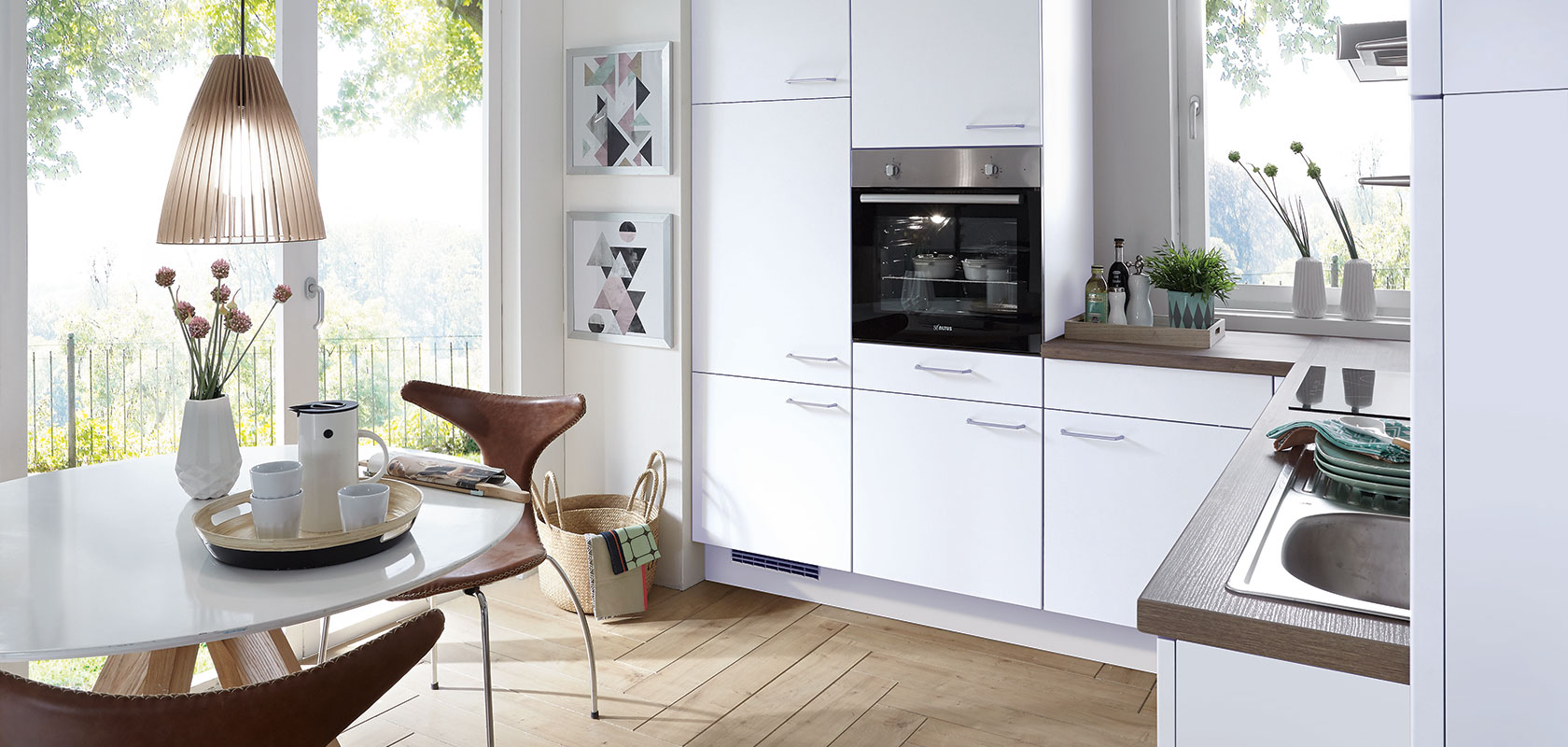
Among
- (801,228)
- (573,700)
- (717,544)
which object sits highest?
(801,228)

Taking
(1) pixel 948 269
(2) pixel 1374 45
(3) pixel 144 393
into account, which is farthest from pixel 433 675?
(2) pixel 1374 45

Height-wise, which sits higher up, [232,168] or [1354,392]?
[232,168]

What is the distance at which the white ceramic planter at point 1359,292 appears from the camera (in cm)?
301

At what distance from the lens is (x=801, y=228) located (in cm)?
326

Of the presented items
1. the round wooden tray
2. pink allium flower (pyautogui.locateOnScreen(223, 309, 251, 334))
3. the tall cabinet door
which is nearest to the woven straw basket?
pink allium flower (pyautogui.locateOnScreen(223, 309, 251, 334))

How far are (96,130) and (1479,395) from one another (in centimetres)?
279

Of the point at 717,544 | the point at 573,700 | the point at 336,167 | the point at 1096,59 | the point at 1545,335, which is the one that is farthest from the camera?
the point at 717,544

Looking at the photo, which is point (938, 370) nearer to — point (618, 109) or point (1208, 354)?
point (1208, 354)

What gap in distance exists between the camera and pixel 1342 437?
154cm

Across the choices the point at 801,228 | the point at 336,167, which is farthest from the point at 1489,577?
the point at 336,167

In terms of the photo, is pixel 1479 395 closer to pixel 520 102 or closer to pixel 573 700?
pixel 573 700

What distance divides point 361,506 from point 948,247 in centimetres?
190

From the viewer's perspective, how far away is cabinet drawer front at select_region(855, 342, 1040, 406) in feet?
9.70

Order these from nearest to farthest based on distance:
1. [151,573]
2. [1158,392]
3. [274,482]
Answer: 1. [151,573]
2. [274,482]
3. [1158,392]
